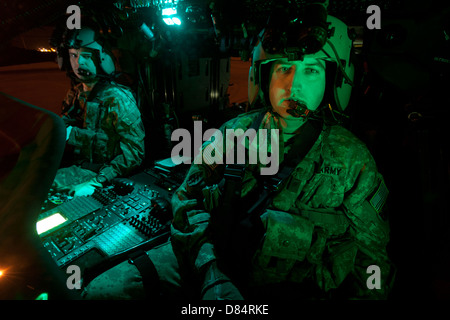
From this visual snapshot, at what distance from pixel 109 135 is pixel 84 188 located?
3.74 feet

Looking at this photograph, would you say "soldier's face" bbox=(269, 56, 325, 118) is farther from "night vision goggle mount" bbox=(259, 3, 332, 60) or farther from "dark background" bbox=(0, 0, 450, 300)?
"dark background" bbox=(0, 0, 450, 300)

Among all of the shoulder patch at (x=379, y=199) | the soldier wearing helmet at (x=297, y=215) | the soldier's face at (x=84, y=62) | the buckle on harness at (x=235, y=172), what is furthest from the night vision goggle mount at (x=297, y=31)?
the soldier's face at (x=84, y=62)

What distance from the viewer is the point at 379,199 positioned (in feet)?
5.20

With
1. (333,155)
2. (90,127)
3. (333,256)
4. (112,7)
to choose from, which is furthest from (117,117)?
(333,256)

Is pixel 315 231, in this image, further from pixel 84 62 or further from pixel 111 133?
pixel 84 62

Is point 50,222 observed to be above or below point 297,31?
below

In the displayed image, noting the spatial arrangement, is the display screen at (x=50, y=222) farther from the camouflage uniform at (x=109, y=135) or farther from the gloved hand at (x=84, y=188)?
the camouflage uniform at (x=109, y=135)

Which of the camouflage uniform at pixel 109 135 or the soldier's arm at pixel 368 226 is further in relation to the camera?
the camouflage uniform at pixel 109 135

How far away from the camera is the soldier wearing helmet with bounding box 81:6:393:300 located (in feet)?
4.90

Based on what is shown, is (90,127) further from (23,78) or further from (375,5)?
(23,78)

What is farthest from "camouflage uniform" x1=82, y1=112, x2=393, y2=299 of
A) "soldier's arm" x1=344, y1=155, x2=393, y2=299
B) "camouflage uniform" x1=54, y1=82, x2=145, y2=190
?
"camouflage uniform" x1=54, y1=82, x2=145, y2=190

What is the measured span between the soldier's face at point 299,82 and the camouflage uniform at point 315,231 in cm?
36

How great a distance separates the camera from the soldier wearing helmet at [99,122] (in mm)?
3398

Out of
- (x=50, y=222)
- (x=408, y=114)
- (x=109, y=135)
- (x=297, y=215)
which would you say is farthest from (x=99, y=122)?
(x=408, y=114)
